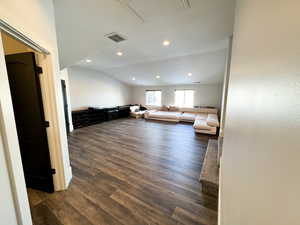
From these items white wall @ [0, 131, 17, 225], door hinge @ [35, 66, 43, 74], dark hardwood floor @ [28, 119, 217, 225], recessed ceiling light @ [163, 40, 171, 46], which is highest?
recessed ceiling light @ [163, 40, 171, 46]

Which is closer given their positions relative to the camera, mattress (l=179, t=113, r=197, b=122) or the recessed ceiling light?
the recessed ceiling light

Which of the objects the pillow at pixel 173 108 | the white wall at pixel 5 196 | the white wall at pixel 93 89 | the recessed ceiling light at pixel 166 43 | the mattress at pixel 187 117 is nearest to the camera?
the white wall at pixel 5 196

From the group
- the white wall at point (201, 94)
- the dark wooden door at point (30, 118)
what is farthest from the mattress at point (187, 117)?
the dark wooden door at point (30, 118)

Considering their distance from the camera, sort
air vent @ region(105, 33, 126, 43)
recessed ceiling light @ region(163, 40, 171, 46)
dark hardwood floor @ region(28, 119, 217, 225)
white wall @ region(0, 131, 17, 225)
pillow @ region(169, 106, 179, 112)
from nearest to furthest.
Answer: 1. white wall @ region(0, 131, 17, 225)
2. dark hardwood floor @ region(28, 119, 217, 225)
3. air vent @ region(105, 33, 126, 43)
4. recessed ceiling light @ region(163, 40, 171, 46)
5. pillow @ region(169, 106, 179, 112)

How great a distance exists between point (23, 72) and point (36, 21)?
2.09 ft

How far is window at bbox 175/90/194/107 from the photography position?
6.93 m

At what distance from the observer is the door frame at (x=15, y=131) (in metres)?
0.80

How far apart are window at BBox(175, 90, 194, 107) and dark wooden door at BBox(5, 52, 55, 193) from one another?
6.56m

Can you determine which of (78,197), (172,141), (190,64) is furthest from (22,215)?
(190,64)

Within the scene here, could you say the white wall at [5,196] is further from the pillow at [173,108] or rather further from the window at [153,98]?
the window at [153,98]

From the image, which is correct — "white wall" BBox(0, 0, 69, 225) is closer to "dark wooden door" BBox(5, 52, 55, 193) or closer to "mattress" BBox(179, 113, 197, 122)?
"dark wooden door" BBox(5, 52, 55, 193)

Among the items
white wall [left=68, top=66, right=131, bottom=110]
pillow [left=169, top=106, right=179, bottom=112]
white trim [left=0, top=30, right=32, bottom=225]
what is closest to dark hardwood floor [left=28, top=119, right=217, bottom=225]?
white trim [left=0, top=30, right=32, bottom=225]

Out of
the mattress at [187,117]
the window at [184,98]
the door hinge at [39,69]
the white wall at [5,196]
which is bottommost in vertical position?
the mattress at [187,117]

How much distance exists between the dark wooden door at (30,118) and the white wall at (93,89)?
3854 millimetres
